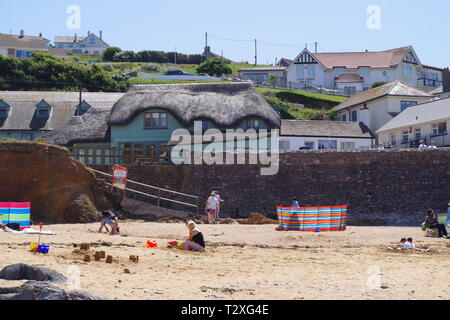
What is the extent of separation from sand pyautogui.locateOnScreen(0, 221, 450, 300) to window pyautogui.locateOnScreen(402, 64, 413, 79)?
196ft

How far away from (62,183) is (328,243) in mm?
11384

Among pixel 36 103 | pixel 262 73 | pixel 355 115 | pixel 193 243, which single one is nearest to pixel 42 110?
pixel 36 103

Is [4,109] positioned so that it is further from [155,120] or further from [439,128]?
[439,128]

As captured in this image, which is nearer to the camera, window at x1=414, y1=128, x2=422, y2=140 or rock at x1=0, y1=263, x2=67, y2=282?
rock at x1=0, y1=263, x2=67, y2=282

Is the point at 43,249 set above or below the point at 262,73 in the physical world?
below

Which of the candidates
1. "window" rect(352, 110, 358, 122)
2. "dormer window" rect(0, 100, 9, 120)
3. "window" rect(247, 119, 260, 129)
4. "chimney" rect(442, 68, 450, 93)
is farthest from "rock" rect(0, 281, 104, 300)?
"chimney" rect(442, 68, 450, 93)

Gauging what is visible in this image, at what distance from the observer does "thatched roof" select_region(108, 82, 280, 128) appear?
40.6 m

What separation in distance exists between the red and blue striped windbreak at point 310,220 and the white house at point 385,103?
2513 cm

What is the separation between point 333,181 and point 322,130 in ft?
42.8

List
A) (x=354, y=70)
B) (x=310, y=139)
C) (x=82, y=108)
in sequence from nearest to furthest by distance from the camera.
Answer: (x=310, y=139) → (x=82, y=108) → (x=354, y=70)

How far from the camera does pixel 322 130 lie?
149 ft

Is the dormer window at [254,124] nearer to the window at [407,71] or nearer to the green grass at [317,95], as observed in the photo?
the green grass at [317,95]

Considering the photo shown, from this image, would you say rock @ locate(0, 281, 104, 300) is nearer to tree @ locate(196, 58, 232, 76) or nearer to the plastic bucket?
the plastic bucket
